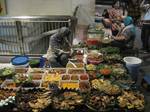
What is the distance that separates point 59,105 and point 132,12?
7552mm

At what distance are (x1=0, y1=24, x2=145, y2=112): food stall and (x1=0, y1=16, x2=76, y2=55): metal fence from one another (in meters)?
1.02

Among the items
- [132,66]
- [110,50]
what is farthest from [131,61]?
[110,50]

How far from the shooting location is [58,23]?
589 cm

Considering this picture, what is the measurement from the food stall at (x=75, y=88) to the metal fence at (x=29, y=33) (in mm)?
1019

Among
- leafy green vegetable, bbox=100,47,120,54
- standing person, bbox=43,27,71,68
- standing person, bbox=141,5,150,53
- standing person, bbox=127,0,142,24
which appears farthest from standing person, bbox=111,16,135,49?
standing person, bbox=127,0,142,24

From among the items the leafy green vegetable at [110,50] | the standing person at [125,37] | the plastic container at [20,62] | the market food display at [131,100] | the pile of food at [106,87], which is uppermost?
the standing person at [125,37]

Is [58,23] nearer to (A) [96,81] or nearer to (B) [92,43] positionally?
(B) [92,43]

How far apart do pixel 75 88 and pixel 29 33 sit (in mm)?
2544

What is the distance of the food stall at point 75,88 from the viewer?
3549mm

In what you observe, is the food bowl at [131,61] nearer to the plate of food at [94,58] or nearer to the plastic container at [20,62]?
the plate of food at [94,58]

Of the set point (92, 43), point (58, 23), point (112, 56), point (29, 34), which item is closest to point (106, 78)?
point (112, 56)

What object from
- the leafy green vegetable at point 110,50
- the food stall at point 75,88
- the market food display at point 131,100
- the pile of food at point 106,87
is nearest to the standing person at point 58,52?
the food stall at point 75,88

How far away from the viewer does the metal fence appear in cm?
557

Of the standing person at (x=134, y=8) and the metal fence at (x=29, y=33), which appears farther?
the standing person at (x=134, y=8)
